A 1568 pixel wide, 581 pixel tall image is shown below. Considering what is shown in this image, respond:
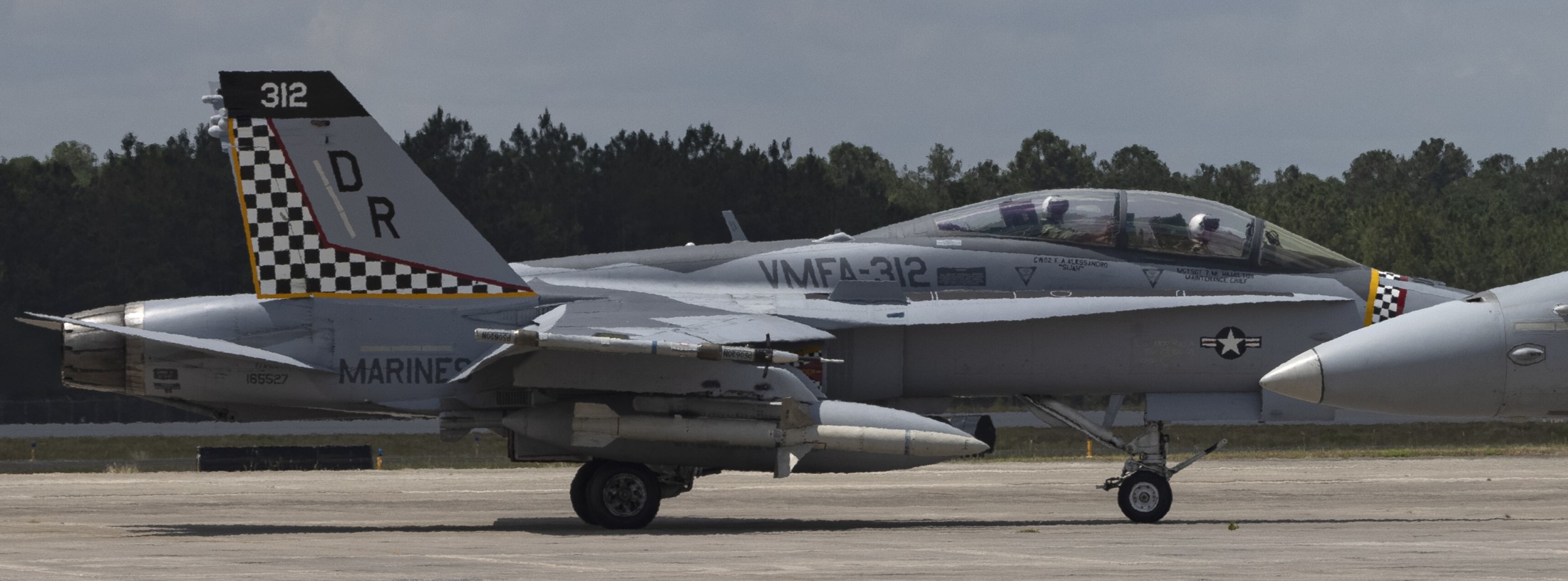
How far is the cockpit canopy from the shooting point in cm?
1922

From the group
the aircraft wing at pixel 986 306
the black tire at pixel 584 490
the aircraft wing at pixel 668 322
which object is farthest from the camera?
the black tire at pixel 584 490

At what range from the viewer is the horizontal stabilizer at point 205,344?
18.0 metres

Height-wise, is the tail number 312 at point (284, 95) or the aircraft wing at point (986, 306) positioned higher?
the tail number 312 at point (284, 95)

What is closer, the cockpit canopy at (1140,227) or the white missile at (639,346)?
the white missile at (639,346)

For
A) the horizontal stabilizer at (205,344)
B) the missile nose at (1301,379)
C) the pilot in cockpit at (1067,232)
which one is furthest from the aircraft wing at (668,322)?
the missile nose at (1301,379)

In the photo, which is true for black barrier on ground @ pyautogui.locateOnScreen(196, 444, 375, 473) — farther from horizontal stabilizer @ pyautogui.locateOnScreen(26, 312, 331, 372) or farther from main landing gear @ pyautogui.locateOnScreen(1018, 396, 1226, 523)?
main landing gear @ pyautogui.locateOnScreen(1018, 396, 1226, 523)

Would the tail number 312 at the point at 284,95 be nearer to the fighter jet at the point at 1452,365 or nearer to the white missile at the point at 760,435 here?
the white missile at the point at 760,435

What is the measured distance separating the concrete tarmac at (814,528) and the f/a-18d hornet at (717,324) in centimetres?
100

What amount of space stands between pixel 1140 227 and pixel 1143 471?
246 cm

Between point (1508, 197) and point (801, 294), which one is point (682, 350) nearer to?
point (801, 294)

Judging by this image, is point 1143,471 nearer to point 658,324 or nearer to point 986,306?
point 986,306

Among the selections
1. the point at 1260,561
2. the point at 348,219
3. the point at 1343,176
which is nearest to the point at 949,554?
the point at 1260,561

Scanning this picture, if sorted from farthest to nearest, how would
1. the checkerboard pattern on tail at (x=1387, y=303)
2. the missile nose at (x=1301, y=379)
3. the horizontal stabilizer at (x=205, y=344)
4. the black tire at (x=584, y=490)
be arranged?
1. the checkerboard pattern on tail at (x=1387, y=303)
2. the black tire at (x=584, y=490)
3. the horizontal stabilizer at (x=205, y=344)
4. the missile nose at (x=1301, y=379)

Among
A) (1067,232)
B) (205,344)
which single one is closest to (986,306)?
(1067,232)
